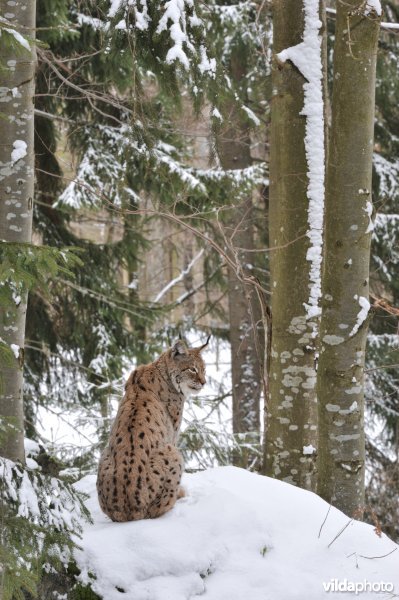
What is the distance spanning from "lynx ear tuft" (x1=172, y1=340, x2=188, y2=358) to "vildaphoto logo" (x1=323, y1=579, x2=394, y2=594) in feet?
6.86

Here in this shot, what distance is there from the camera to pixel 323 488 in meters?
5.50

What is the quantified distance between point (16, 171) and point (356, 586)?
3.09m

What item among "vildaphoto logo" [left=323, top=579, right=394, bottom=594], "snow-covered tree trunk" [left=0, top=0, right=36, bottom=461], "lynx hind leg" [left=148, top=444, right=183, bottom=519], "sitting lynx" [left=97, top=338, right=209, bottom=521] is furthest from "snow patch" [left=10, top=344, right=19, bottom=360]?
"vildaphoto logo" [left=323, top=579, right=394, bottom=594]

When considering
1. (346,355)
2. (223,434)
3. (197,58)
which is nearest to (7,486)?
(346,355)

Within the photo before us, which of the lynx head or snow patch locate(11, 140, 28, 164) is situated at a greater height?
snow patch locate(11, 140, 28, 164)

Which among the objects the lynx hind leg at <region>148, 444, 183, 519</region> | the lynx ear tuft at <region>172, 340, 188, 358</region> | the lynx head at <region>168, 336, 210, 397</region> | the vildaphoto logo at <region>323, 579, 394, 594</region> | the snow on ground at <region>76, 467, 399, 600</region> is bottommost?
the vildaphoto logo at <region>323, 579, 394, 594</region>

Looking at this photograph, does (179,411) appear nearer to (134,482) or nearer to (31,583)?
(134,482)

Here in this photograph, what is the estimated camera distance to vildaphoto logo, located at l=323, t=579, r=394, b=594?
3.84 metres

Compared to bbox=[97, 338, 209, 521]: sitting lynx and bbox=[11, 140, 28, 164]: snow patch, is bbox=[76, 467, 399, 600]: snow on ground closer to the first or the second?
bbox=[97, 338, 209, 521]: sitting lynx

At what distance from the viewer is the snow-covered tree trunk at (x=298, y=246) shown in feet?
19.1

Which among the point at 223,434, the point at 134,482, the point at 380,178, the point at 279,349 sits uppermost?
the point at 380,178

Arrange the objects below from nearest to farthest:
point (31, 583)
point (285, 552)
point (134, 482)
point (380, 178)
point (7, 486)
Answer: point (31, 583)
point (7, 486)
point (285, 552)
point (134, 482)
point (380, 178)

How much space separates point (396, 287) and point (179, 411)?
8011 millimetres

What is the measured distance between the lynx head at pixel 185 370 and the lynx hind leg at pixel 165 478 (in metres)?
0.70
